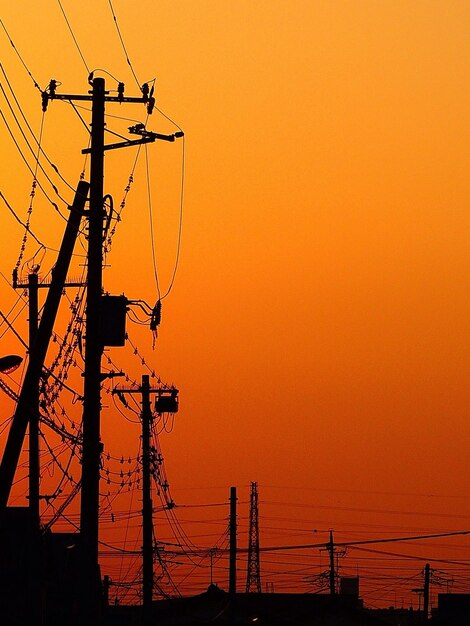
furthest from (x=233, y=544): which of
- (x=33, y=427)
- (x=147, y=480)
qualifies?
(x=33, y=427)

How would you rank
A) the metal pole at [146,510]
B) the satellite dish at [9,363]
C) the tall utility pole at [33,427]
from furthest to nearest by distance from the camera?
the metal pole at [146,510] → the tall utility pole at [33,427] → the satellite dish at [9,363]

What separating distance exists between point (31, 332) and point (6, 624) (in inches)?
415

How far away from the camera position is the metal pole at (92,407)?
1284 inches

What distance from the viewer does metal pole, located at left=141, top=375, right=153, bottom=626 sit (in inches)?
2256

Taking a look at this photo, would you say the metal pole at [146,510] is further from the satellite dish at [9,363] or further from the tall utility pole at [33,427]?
the satellite dish at [9,363]

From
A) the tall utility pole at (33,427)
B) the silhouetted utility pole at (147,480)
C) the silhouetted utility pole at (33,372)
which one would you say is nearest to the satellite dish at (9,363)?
the silhouetted utility pole at (33,372)

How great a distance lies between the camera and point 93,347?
112 feet

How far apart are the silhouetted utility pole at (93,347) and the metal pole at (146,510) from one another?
23.2 meters

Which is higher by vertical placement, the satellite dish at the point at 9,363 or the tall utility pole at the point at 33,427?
the tall utility pole at the point at 33,427

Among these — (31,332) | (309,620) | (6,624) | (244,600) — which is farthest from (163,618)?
(6,624)

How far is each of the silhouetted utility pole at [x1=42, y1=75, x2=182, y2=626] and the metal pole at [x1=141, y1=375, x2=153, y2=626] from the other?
2318 cm

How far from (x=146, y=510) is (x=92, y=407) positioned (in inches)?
1021

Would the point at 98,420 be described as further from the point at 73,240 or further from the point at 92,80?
the point at 92,80

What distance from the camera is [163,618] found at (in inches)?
A: 3610
